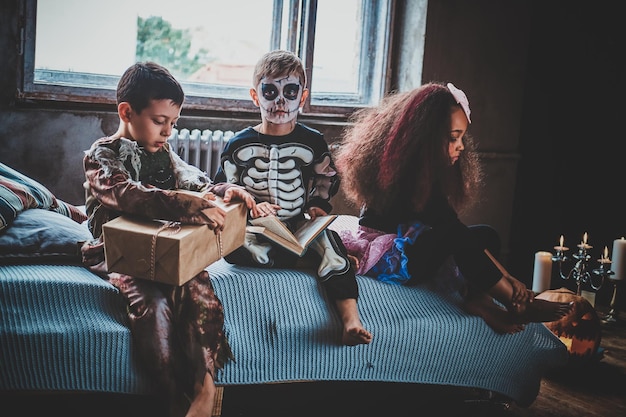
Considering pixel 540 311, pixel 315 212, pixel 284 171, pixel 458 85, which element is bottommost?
pixel 540 311

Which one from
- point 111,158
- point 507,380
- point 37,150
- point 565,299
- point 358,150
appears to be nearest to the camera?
point 111,158

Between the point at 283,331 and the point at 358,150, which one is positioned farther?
the point at 358,150

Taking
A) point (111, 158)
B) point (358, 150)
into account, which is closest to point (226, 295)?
point (111, 158)

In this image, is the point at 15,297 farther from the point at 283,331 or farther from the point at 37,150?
the point at 37,150

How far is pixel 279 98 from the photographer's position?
7.79ft

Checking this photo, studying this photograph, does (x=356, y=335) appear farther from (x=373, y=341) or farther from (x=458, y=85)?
(x=458, y=85)

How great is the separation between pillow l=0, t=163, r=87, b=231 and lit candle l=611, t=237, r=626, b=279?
7.75 feet

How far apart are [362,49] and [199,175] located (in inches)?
78.0

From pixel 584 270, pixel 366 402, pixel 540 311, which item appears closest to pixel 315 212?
pixel 366 402

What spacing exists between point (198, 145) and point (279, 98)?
113cm

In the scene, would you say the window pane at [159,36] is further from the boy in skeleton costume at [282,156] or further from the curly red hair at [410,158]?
the curly red hair at [410,158]

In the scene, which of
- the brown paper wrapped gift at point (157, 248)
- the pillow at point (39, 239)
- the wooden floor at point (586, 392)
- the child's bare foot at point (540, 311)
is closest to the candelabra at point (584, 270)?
the wooden floor at point (586, 392)

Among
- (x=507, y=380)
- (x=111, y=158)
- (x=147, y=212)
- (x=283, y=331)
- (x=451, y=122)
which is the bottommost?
(x=507, y=380)

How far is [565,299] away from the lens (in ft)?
8.79
